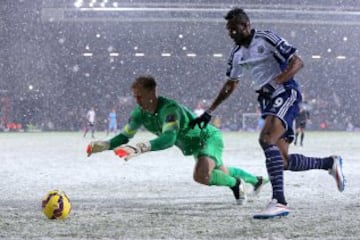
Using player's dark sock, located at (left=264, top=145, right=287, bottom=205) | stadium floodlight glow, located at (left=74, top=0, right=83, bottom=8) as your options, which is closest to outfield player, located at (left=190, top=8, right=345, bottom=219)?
player's dark sock, located at (left=264, top=145, right=287, bottom=205)

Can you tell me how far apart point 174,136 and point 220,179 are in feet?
3.71

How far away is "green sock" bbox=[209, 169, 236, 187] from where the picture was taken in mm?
6230

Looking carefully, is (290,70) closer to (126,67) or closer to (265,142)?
(265,142)

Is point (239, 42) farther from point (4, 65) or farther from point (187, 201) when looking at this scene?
point (4, 65)

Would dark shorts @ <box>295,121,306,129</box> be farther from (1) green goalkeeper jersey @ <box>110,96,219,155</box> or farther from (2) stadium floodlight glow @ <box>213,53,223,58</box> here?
(2) stadium floodlight glow @ <box>213,53,223,58</box>

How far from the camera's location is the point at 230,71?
6.05 metres

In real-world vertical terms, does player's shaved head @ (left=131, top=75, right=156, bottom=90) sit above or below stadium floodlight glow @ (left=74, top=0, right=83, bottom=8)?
below

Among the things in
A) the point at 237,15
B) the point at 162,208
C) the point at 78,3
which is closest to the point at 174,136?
the point at 162,208

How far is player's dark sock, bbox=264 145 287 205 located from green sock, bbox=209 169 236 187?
0.92m

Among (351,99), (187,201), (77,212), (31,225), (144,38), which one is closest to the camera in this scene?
(31,225)

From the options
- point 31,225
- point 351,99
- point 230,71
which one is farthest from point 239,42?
point 351,99

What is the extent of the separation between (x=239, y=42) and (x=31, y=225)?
8.00 ft

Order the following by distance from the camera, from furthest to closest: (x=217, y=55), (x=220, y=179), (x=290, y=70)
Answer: (x=217, y=55) → (x=220, y=179) → (x=290, y=70)

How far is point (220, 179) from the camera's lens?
6.27 metres
